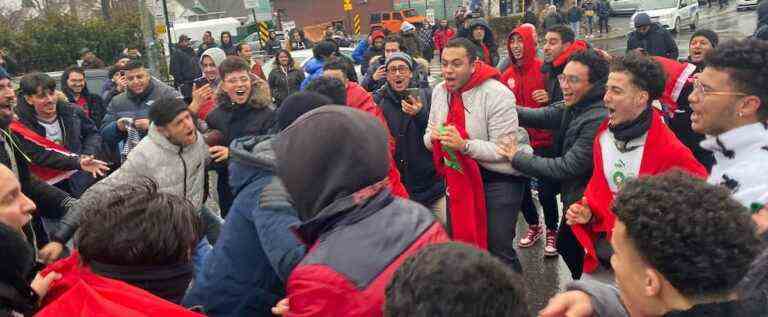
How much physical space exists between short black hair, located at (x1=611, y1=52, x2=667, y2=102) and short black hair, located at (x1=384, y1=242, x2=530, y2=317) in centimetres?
218

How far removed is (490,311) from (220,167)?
337cm

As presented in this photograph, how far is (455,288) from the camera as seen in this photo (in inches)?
51.2

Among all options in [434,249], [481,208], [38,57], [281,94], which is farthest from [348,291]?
[38,57]

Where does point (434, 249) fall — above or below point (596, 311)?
above

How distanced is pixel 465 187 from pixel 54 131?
3559 millimetres

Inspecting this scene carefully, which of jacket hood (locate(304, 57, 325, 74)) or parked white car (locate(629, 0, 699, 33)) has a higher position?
parked white car (locate(629, 0, 699, 33))

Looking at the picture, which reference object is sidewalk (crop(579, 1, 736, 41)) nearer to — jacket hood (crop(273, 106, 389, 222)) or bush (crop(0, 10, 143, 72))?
bush (crop(0, 10, 143, 72))

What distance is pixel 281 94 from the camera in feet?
27.5

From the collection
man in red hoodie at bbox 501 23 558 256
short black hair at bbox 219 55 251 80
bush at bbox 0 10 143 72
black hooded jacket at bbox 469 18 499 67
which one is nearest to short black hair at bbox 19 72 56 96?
short black hair at bbox 219 55 251 80

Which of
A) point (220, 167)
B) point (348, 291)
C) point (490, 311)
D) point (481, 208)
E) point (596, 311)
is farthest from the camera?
point (220, 167)

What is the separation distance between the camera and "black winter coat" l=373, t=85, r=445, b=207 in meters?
4.62

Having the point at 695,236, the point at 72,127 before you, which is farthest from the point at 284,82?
the point at 695,236

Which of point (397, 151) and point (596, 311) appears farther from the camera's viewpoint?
point (397, 151)

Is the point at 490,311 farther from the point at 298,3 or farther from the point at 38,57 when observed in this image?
the point at 298,3
